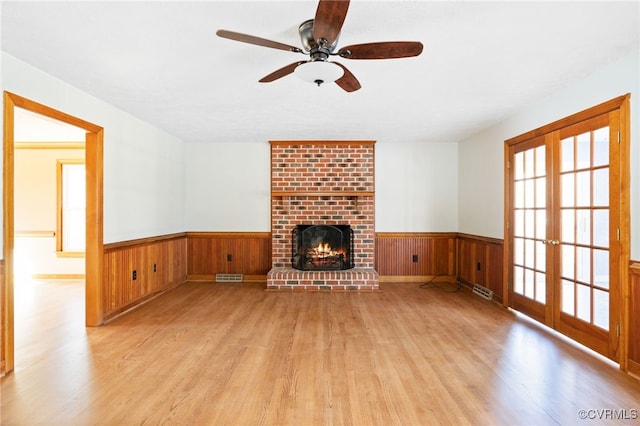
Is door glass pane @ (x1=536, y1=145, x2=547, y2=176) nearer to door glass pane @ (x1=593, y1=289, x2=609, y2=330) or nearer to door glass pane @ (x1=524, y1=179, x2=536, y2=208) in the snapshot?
door glass pane @ (x1=524, y1=179, x2=536, y2=208)

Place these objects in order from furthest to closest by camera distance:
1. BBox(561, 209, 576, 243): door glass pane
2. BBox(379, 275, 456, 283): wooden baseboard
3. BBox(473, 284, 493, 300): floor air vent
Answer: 1. BBox(379, 275, 456, 283): wooden baseboard
2. BBox(473, 284, 493, 300): floor air vent
3. BBox(561, 209, 576, 243): door glass pane

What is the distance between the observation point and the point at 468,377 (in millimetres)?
2275

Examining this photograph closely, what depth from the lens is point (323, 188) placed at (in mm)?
5266

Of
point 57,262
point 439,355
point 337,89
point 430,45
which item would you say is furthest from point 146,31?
point 57,262

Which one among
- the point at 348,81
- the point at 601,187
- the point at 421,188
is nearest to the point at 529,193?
the point at 601,187

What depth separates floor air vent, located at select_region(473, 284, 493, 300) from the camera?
431 cm

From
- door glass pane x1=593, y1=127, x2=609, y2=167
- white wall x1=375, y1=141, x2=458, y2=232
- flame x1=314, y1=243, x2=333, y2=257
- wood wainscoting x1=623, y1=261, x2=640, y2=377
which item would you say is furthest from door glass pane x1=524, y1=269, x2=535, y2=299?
flame x1=314, y1=243, x2=333, y2=257

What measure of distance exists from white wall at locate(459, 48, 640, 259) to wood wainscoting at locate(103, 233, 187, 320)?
4.55 metres

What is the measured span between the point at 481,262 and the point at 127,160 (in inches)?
190

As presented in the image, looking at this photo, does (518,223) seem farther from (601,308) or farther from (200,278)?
(200,278)

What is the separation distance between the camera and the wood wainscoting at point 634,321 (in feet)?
7.54

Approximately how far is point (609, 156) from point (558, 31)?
1.16m

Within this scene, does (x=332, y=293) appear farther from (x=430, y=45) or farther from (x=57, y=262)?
(x=57, y=262)

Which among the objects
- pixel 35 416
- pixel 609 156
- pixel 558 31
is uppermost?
pixel 558 31
